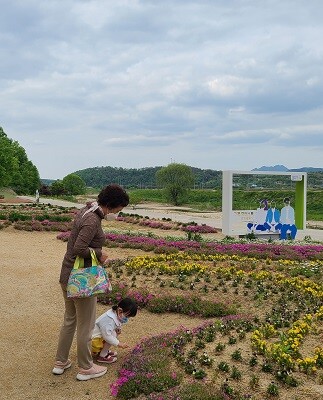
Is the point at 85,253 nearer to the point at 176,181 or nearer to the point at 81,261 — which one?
the point at 81,261

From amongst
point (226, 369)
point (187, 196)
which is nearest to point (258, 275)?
point (226, 369)

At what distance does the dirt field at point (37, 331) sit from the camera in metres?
5.35

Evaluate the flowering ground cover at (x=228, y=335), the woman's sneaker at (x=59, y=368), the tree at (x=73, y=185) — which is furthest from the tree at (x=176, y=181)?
the woman's sneaker at (x=59, y=368)

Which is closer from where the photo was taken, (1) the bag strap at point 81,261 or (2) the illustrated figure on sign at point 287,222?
(1) the bag strap at point 81,261

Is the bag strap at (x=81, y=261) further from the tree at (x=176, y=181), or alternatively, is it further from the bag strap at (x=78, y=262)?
the tree at (x=176, y=181)

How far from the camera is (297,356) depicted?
577cm

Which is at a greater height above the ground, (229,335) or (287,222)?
(287,222)

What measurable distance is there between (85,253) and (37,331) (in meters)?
2.67

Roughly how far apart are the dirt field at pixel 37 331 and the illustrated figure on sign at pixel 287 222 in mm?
9884

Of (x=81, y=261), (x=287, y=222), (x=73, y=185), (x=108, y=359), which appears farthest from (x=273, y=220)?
(x=73, y=185)

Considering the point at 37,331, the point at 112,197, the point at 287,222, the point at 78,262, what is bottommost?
the point at 37,331

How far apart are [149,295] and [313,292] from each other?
272cm

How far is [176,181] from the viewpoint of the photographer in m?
61.2

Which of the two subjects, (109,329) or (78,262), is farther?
(109,329)
